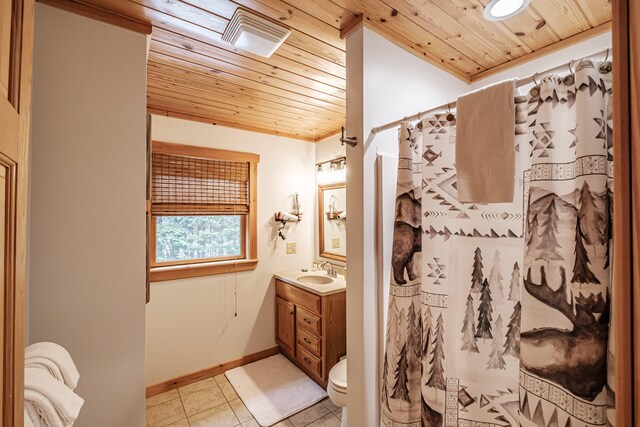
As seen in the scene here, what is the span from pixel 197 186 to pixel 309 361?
1958 mm

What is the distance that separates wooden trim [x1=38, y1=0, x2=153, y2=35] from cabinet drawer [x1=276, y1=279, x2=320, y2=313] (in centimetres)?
212

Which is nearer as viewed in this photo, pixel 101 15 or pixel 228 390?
pixel 101 15

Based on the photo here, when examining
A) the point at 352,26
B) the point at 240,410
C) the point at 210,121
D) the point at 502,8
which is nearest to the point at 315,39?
the point at 352,26

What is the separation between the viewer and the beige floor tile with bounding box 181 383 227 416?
2199 mm

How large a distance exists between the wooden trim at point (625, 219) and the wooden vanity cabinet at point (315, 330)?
2.01m

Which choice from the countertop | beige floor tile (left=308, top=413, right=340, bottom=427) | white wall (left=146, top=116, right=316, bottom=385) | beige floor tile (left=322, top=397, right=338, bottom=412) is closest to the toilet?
beige floor tile (left=308, top=413, right=340, bottom=427)

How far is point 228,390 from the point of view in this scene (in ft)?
7.94

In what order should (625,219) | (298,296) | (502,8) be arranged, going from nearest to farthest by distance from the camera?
(625,219)
(502,8)
(298,296)

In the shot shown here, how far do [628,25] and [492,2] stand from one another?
0.80m

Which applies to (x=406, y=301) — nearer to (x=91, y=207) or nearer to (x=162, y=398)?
(x=91, y=207)

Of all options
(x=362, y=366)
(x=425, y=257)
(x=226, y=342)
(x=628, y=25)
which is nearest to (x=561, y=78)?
(x=628, y=25)

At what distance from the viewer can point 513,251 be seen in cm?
97

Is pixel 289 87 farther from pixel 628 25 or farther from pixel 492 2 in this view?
pixel 628 25

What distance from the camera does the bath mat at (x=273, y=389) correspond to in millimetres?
2156
